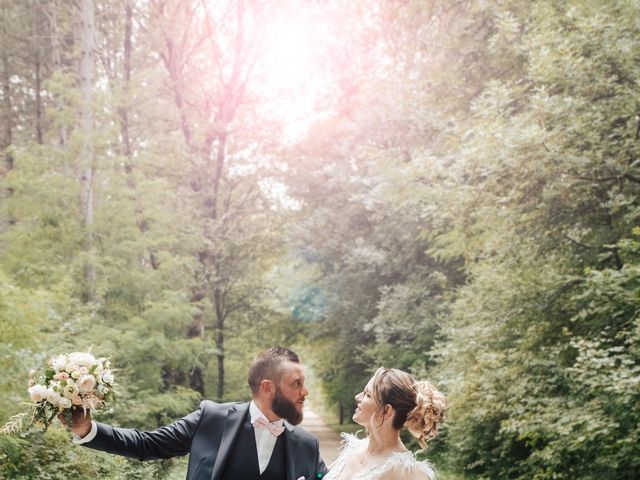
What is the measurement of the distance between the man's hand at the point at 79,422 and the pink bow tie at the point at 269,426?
84 cm

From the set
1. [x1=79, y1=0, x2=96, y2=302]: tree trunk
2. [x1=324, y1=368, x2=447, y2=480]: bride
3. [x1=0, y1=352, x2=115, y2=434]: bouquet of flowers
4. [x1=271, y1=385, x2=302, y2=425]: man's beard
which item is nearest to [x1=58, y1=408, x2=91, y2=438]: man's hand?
[x1=0, y1=352, x2=115, y2=434]: bouquet of flowers

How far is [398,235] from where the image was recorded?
21172 millimetres

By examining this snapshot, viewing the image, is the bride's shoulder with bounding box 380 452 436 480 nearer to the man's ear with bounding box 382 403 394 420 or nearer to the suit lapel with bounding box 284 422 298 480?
the man's ear with bounding box 382 403 394 420

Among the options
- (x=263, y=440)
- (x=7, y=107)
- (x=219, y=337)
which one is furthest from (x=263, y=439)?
(x=7, y=107)

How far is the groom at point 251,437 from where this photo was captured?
11.0 feet

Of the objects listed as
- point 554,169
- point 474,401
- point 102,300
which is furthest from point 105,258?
point 554,169

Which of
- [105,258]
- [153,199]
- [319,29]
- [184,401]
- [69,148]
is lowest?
[184,401]

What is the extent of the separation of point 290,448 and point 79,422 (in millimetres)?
1083

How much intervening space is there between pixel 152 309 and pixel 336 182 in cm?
1080

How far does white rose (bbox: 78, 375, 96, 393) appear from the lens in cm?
318

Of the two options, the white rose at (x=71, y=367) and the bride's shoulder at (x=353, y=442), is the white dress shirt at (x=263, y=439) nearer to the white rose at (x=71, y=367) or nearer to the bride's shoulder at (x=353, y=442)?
the bride's shoulder at (x=353, y=442)

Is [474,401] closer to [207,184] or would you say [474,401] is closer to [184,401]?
[184,401]

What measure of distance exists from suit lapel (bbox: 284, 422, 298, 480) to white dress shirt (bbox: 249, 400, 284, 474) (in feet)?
0.19

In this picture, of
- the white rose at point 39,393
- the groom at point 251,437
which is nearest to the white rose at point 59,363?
the white rose at point 39,393
